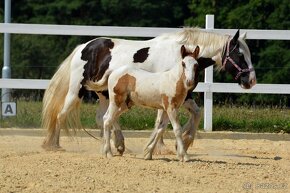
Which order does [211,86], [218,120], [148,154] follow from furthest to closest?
1. [218,120]
2. [211,86]
3. [148,154]

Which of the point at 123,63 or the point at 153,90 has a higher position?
the point at 123,63

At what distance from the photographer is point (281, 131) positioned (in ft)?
45.3

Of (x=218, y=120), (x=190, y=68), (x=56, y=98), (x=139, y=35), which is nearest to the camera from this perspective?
(x=190, y=68)

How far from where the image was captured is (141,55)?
10828 mm

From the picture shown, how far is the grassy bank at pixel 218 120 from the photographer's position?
13.9 meters

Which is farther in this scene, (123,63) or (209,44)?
(123,63)

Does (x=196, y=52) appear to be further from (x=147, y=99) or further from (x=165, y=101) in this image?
(x=147, y=99)

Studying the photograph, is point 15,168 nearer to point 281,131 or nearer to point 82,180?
point 82,180

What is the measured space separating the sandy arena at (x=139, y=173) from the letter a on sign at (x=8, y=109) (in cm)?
240

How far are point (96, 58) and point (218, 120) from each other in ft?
11.9

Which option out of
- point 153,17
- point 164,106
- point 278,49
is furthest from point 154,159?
point 153,17

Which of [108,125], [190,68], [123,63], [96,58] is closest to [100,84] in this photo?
[123,63]

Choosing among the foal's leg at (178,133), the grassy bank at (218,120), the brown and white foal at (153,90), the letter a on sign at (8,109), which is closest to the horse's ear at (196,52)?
the brown and white foal at (153,90)

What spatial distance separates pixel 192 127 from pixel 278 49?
17.5 meters
